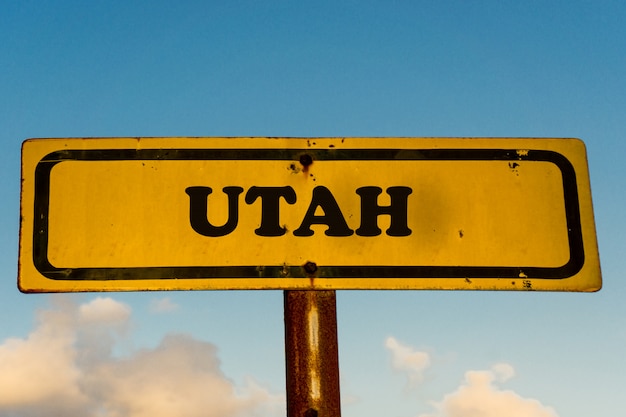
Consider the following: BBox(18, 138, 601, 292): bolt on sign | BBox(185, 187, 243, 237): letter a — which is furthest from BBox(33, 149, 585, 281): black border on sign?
BBox(185, 187, 243, 237): letter a

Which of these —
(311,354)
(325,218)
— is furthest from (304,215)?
(311,354)

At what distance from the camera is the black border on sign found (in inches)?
77.6

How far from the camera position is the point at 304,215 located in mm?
2016

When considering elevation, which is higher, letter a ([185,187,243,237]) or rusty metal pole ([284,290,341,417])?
letter a ([185,187,243,237])

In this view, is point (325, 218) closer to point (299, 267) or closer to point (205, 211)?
point (299, 267)

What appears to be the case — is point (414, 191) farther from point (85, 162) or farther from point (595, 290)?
point (85, 162)

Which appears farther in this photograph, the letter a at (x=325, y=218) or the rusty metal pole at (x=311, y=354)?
the letter a at (x=325, y=218)

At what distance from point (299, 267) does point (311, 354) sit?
0.27 metres

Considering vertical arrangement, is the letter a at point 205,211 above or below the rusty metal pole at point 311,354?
above

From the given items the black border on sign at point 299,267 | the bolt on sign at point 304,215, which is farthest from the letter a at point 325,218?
the black border on sign at point 299,267

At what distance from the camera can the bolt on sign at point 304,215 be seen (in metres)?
1.98

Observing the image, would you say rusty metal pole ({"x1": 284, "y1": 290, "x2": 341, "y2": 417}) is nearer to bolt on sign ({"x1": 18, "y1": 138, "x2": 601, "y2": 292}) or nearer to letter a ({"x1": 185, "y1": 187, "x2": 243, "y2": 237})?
bolt on sign ({"x1": 18, "y1": 138, "x2": 601, "y2": 292})

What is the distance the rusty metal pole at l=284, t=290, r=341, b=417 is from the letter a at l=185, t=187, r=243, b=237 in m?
0.28

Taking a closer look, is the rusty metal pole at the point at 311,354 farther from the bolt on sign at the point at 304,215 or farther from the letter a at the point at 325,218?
the letter a at the point at 325,218
